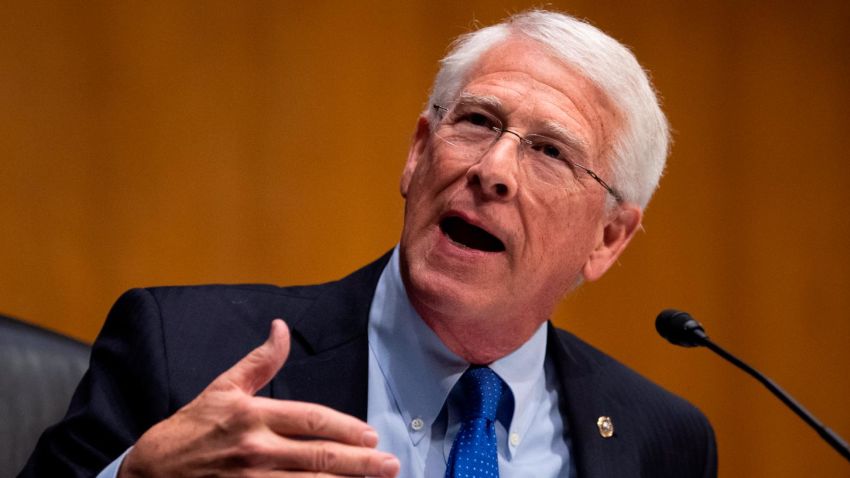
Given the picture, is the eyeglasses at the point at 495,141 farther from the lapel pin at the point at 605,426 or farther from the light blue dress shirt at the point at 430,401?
the lapel pin at the point at 605,426

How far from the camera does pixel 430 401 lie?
163 centimetres

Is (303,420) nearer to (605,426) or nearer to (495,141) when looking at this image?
(495,141)

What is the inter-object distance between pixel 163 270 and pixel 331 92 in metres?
0.55

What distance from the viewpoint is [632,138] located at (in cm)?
180

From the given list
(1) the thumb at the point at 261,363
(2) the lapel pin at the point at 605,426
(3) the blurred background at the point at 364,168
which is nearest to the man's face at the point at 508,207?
(2) the lapel pin at the point at 605,426

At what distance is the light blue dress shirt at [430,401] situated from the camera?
1605 millimetres

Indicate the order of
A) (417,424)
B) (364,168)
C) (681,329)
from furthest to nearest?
(364,168)
(417,424)
(681,329)

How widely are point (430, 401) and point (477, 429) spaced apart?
0.28 feet

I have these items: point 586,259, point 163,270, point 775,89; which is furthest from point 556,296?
point 775,89

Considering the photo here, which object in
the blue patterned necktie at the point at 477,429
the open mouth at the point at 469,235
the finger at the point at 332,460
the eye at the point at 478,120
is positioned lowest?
the blue patterned necktie at the point at 477,429

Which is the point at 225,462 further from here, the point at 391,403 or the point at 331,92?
the point at 331,92

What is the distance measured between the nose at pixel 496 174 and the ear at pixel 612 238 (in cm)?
28

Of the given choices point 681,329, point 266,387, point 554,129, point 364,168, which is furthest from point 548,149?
point 364,168

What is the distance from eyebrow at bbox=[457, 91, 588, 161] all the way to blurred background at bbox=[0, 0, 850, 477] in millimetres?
782
